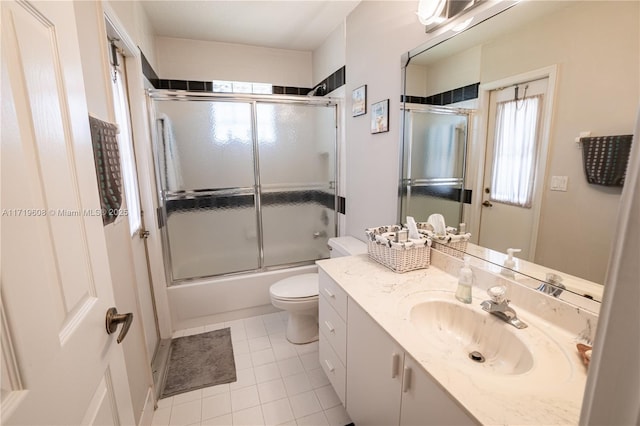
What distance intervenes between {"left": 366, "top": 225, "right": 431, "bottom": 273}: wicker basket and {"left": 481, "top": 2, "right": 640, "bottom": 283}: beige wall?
1.64 feet

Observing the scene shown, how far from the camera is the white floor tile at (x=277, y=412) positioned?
1534mm

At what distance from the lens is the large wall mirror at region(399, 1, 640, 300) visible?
849mm

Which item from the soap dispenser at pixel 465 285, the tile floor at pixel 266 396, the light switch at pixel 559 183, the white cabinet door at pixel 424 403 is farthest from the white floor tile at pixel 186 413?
the light switch at pixel 559 183

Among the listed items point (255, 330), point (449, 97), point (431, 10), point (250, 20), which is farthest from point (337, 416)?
point (250, 20)

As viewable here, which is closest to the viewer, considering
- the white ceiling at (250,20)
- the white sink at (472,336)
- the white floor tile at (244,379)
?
the white sink at (472,336)

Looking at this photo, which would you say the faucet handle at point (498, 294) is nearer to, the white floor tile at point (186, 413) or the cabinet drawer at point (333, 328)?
the cabinet drawer at point (333, 328)

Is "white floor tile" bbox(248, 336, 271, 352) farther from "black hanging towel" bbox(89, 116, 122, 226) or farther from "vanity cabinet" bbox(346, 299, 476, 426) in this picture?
"black hanging towel" bbox(89, 116, 122, 226)

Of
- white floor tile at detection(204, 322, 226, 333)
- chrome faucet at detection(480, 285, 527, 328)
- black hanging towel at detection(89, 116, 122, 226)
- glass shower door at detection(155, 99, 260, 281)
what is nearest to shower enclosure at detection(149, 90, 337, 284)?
glass shower door at detection(155, 99, 260, 281)

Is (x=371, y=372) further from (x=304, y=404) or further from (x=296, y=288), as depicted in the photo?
(x=296, y=288)

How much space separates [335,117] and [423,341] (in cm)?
212

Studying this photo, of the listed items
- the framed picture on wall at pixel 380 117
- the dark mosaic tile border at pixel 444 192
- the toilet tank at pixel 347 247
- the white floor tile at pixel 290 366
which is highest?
the framed picture on wall at pixel 380 117

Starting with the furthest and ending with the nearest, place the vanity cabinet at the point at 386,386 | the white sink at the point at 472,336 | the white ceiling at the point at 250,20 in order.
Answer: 1. the white ceiling at the point at 250,20
2. the white sink at the point at 472,336
3. the vanity cabinet at the point at 386,386

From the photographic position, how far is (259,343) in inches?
85.7

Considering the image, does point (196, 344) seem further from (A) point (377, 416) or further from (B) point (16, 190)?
(B) point (16, 190)
